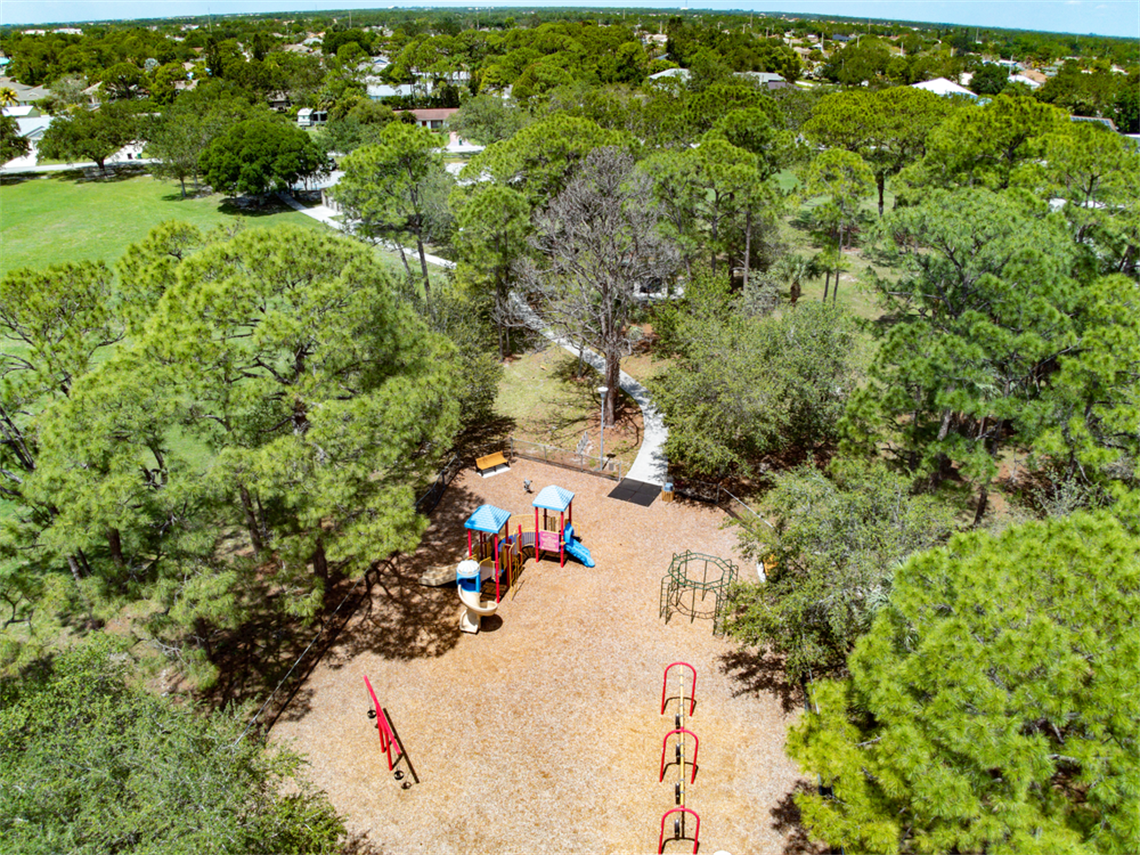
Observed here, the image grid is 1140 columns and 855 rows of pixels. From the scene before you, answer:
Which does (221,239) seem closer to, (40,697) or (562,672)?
(40,697)

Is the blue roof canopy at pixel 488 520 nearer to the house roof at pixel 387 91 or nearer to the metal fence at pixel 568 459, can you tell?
the metal fence at pixel 568 459

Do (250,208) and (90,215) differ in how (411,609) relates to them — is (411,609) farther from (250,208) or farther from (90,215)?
(90,215)

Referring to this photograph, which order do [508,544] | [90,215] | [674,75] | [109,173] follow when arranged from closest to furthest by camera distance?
[508,544], [90,215], [109,173], [674,75]

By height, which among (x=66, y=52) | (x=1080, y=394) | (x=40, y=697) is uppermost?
(x=66, y=52)

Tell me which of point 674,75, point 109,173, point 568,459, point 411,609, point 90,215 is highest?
point 674,75

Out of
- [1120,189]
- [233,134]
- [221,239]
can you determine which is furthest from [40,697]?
[233,134]

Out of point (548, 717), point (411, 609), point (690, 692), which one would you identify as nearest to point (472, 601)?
point (411, 609)

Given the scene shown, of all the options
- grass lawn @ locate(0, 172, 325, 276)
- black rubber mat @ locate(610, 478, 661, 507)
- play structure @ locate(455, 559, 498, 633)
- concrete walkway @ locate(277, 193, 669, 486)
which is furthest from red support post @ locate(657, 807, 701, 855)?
grass lawn @ locate(0, 172, 325, 276)
